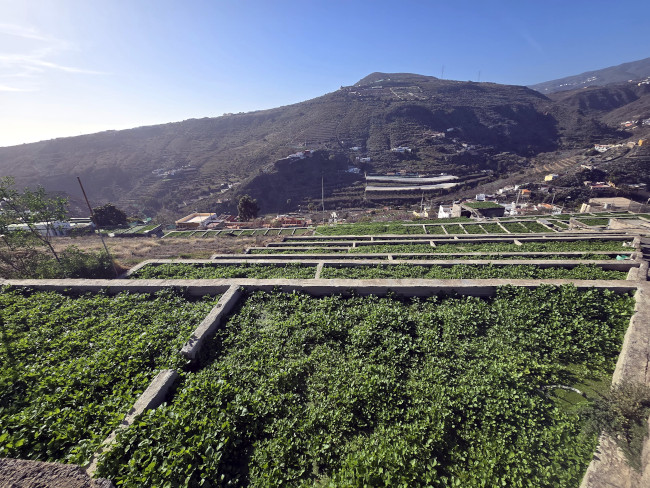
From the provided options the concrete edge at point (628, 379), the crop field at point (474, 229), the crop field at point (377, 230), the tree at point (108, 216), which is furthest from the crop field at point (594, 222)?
the tree at point (108, 216)

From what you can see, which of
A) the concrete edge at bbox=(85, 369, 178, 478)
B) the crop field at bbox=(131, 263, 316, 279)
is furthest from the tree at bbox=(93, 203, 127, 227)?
the concrete edge at bbox=(85, 369, 178, 478)

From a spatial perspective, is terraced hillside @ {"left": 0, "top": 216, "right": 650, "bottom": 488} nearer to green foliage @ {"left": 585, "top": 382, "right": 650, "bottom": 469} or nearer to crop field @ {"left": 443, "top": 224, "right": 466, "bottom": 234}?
green foliage @ {"left": 585, "top": 382, "right": 650, "bottom": 469}

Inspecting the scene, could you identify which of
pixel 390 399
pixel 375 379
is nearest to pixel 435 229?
pixel 375 379

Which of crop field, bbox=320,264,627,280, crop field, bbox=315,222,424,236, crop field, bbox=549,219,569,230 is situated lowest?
crop field, bbox=549,219,569,230

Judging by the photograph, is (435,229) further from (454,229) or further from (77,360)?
(77,360)

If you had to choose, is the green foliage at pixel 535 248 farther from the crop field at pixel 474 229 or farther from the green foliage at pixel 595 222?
the green foliage at pixel 595 222

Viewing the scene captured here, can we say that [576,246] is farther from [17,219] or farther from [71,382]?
[17,219]
